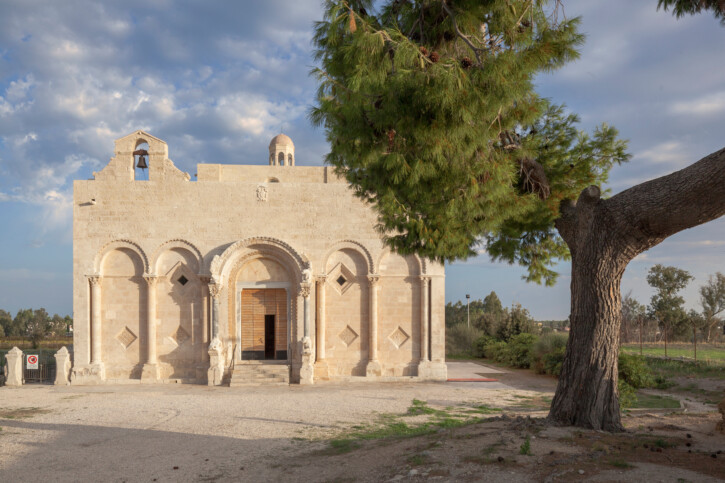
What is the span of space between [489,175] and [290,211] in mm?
10719

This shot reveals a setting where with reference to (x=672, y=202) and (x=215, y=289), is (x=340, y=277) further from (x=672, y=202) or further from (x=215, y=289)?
(x=672, y=202)

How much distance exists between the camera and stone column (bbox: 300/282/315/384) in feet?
51.4

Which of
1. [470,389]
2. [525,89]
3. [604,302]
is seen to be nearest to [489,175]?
[525,89]

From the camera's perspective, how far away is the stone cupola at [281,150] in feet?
95.2

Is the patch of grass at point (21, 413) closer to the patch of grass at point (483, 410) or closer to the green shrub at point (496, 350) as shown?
the patch of grass at point (483, 410)

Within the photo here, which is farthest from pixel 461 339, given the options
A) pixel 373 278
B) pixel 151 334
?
pixel 151 334

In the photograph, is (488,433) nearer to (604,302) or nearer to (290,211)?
(604,302)

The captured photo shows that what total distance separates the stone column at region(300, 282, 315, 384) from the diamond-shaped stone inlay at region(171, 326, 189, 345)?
4.01m

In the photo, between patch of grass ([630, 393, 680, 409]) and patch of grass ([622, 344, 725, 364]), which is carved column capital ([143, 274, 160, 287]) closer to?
patch of grass ([630, 393, 680, 409])

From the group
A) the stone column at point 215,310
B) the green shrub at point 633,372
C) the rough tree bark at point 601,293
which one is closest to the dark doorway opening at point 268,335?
the stone column at point 215,310

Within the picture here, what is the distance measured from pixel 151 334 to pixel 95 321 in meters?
1.90

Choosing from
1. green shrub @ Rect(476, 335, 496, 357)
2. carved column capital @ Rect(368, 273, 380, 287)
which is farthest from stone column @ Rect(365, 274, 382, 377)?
green shrub @ Rect(476, 335, 496, 357)

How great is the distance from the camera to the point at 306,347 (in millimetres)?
15789

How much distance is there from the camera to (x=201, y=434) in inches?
373
